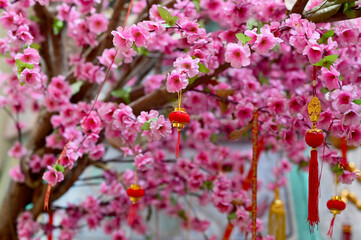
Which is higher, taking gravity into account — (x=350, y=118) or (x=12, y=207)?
(x=350, y=118)

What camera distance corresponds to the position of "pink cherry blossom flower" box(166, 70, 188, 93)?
3.07ft

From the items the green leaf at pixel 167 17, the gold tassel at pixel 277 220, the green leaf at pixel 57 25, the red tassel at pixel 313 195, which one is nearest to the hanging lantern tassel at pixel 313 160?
the red tassel at pixel 313 195

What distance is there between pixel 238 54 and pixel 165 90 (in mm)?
276

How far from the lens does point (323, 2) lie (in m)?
1.05

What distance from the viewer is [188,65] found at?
37.2 inches

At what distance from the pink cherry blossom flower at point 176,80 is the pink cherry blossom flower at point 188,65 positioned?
0.04ft

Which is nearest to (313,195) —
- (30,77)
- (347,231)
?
(30,77)

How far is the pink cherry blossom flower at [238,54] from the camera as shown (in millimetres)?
960

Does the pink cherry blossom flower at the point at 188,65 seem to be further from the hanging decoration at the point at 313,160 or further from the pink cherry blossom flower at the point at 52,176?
the pink cherry blossom flower at the point at 52,176

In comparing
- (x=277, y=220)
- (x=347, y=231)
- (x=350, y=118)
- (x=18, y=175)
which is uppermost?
(x=350, y=118)

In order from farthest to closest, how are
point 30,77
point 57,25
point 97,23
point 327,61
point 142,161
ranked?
point 57,25 → point 97,23 → point 142,161 → point 30,77 → point 327,61

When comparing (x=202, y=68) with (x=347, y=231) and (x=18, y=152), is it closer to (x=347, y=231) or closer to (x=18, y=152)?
(x=18, y=152)

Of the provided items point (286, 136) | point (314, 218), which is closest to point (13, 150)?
point (286, 136)

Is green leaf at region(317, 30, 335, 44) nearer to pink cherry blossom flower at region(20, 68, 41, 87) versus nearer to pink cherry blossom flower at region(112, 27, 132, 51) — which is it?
pink cherry blossom flower at region(112, 27, 132, 51)
